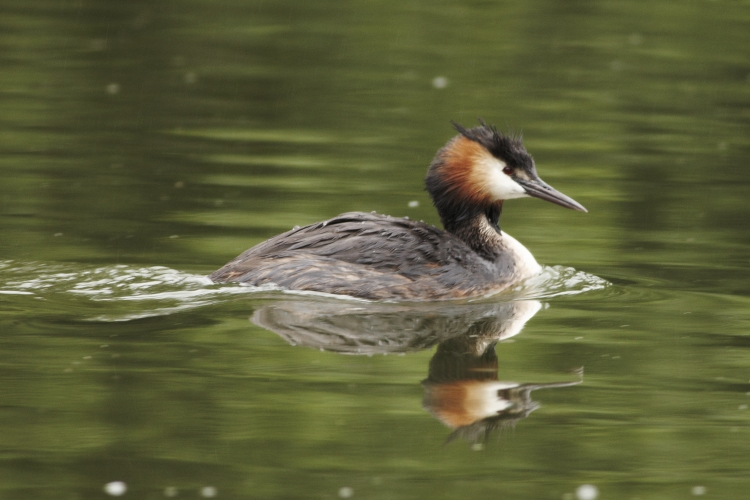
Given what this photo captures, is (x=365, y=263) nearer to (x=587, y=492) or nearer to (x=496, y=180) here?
(x=496, y=180)

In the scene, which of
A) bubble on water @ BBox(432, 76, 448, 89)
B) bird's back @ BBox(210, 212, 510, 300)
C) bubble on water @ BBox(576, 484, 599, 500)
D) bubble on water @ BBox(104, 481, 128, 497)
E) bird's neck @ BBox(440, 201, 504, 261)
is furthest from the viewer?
bubble on water @ BBox(432, 76, 448, 89)

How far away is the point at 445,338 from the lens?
816 centimetres

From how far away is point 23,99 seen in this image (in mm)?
15406

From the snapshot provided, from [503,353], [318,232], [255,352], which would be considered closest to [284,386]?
[255,352]

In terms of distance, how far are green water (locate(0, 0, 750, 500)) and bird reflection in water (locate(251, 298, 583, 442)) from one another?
0.09 feet

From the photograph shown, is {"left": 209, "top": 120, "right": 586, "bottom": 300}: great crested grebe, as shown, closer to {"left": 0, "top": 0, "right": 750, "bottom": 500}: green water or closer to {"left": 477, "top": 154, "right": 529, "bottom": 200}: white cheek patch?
{"left": 477, "top": 154, "right": 529, "bottom": 200}: white cheek patch

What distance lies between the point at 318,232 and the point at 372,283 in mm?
577

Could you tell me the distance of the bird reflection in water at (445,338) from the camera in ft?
22.4

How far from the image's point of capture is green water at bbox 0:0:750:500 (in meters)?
6.18

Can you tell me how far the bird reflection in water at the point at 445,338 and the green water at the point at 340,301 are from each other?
0.03 m

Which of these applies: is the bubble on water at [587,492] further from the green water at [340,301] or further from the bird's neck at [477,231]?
the bird's neck at [477,231]

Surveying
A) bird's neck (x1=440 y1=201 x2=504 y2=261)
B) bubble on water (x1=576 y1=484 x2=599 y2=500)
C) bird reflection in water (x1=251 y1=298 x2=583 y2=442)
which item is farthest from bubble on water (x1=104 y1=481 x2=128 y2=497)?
bird's neck (x1=440 y1=201 x2=504 y2=261)

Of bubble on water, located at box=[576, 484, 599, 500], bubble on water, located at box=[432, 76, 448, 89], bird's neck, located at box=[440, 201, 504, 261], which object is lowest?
bubble on water, located at box=[576, 484, 599, 500]

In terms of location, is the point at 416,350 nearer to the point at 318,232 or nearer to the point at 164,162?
the point at 318,232
